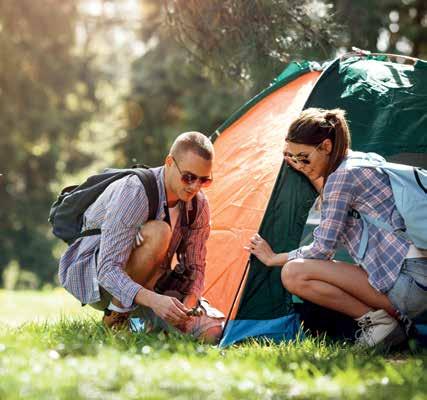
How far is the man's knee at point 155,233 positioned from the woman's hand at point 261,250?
0.51m

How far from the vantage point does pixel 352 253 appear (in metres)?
4.43

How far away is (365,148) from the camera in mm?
5000

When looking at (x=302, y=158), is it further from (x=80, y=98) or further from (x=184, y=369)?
(x=80, y=98)

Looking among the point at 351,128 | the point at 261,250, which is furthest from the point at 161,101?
the point at 261,250

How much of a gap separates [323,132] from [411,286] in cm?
93

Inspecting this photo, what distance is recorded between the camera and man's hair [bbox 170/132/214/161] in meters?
4.45

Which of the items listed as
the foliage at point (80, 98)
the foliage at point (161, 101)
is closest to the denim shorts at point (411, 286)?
the foliage at point (80, 98)

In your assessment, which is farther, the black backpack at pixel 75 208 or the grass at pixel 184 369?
the black backpack at pixel 75 208

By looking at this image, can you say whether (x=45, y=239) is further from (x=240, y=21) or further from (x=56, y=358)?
(x=56, y=358)

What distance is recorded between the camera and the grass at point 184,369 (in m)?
2.99

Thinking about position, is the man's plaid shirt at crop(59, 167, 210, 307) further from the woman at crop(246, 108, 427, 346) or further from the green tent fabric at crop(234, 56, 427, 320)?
the woman at crop(246, 108, 427, 346)

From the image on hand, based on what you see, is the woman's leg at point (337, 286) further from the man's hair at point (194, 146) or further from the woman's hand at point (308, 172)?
the man's hair at point (194, 146)

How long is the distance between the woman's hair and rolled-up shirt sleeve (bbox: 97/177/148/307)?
2.95 ft

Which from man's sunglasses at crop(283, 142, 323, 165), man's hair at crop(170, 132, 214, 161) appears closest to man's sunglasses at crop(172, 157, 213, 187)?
man's hair at crop(170, 132, 214, 161)
